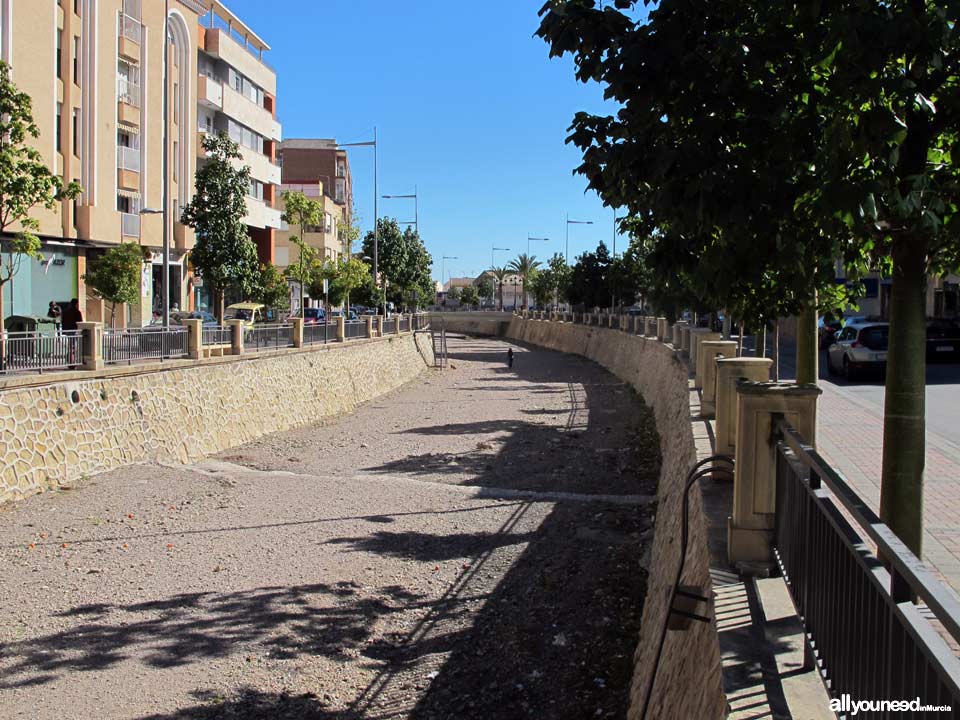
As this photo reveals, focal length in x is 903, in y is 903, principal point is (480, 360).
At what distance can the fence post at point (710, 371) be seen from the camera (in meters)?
12.9

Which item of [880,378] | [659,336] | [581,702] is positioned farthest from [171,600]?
[659,336]

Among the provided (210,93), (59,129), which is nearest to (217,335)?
(59,129)

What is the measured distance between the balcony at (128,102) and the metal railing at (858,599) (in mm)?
32252

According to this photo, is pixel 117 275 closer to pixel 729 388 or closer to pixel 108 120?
pixel 108 120

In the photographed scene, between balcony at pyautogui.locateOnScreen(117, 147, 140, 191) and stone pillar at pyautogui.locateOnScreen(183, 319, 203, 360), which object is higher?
balcony at pyautogui.locateOnScreen(117, 147, 140, 191)

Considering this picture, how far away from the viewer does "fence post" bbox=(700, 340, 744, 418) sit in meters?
12.9

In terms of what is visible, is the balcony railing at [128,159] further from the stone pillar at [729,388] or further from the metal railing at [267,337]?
the stone pillar at [729,388]

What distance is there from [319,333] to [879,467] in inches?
896

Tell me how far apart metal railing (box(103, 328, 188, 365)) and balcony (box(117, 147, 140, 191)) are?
14681mm

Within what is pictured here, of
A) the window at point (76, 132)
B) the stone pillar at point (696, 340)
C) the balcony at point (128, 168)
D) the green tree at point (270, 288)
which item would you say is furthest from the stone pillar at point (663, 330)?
the window at point (76, 132)

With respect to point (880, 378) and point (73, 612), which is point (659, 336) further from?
point (73, 612)

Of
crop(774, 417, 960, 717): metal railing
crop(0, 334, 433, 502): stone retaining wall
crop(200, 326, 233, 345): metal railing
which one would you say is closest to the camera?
crop(774, 417, 960, 717): metal railing

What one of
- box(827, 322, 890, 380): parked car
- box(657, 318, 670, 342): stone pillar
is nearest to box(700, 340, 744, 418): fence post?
box(827, 322, 890, 380): parked car

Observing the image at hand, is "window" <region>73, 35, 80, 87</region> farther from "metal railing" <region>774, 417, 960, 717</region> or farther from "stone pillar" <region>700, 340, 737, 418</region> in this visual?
"metal railing" <region>774, 417, 960, 717</region>
